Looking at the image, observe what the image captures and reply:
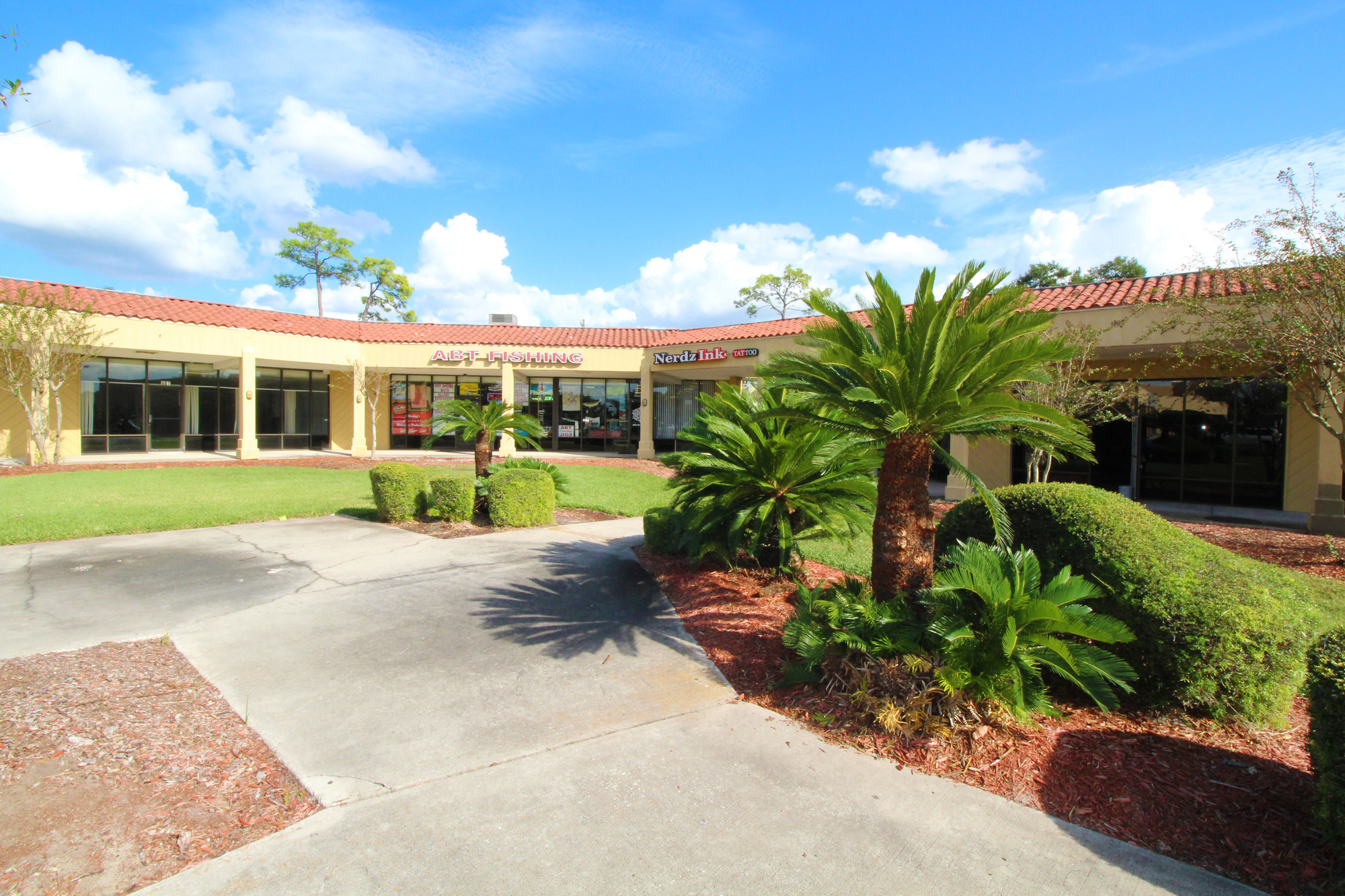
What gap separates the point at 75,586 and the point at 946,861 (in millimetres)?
7865

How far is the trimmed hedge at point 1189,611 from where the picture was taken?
144 inches

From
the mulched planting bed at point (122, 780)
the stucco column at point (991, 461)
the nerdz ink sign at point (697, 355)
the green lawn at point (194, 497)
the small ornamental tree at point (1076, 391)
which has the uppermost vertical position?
the nerdz ink sign at point (697, 355)

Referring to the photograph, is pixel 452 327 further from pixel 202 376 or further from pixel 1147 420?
pixel 1147 420

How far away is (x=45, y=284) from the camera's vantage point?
1881 centimetres

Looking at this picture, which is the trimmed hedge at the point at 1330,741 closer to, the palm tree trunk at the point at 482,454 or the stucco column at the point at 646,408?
the palm tree trunk at the point at 482,454

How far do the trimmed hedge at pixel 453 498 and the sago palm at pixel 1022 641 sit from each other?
24.9 feet

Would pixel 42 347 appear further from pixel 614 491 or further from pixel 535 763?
pixel 535 763

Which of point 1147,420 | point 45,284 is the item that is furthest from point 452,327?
point 1147,420

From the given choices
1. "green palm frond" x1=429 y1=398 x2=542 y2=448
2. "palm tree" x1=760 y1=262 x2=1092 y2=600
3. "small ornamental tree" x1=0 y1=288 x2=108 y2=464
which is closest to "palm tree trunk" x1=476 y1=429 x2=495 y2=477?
"green palm frond" x1=429 y1=398 x2=542 y2=448

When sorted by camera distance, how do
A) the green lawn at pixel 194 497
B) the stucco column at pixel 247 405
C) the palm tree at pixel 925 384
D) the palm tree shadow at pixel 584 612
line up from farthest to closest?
the stucco column at pixel 247 405
the green lawn at pixel 194 497
the palm tree shadow at pixel 584 612
the palm tree at pixel 925 384

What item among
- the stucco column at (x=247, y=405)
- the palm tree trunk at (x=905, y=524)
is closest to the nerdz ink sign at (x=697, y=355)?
the stucco column at (x=247, y=405)

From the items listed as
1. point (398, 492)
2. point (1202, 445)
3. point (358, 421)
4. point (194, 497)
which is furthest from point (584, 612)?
point (358, 421)

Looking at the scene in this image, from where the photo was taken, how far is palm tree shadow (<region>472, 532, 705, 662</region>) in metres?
5.32

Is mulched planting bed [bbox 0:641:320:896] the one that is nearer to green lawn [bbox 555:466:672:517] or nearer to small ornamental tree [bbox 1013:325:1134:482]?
green lawn [bbox 555:466:672:517]
